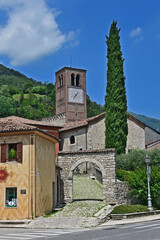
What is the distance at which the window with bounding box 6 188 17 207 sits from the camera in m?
22.1

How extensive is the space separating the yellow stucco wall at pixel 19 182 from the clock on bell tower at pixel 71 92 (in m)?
35.1

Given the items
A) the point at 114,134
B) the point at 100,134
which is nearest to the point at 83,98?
the point at 100,134

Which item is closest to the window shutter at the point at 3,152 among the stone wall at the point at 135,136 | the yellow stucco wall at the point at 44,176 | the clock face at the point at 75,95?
the yellow stucco wall at the point at 44,176

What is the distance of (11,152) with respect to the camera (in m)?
22.6

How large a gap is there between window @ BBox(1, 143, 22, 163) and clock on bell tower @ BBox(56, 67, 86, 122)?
34.5 meters

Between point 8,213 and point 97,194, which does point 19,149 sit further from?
point 97,194

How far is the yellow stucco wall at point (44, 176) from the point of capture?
2256cm

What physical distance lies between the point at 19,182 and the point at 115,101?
70.9ft

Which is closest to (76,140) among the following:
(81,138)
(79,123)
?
(81,138)

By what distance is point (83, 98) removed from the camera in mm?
61250

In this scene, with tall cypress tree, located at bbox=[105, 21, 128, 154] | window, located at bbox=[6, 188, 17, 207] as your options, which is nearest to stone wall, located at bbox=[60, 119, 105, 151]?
tall cypress tree, located at bbox=[105, 21, 128, 154]

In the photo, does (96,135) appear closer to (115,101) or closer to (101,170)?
(115,101)

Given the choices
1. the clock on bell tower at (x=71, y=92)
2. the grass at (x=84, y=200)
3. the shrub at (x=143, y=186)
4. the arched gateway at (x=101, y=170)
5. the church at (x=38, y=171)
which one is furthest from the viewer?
the clock on bell tower at (x=71, y=92)

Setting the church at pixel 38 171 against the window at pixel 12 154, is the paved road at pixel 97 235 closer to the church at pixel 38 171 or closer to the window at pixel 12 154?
the church at pixel 38 171
